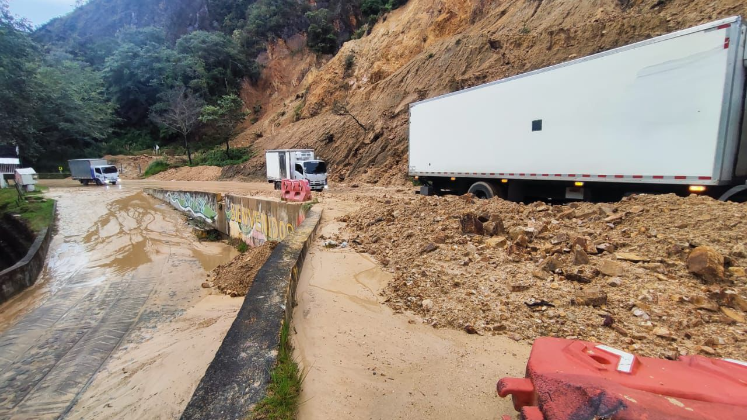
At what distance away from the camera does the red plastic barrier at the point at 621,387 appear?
1.46 metres

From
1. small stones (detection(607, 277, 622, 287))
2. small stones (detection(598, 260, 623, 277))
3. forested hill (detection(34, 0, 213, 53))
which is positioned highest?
forested hill (detection(34, 0, 213, 53))

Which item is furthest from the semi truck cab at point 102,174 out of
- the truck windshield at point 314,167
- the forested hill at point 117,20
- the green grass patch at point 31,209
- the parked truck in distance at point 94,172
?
the forested hill at point 117,20

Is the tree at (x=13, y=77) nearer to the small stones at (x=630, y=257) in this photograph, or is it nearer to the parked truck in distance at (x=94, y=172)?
the parked truck in distance at (x=94, y=172)

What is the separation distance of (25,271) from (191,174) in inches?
1092

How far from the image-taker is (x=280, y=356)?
110 inches

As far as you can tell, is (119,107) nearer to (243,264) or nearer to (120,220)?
(120,220)

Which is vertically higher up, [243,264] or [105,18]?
[105,18]

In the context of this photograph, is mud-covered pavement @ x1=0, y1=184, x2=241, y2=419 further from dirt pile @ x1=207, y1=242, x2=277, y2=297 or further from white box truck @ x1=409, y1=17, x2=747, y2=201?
white box truck @ x1=409, y1=17, x2=747, y2=201

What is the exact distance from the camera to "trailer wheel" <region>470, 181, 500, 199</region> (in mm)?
10508

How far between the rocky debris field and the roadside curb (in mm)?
1391

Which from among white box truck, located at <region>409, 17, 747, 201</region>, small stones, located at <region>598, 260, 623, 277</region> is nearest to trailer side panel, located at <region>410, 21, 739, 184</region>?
white box truck, located at <region>409, 17, 747, 201</region>

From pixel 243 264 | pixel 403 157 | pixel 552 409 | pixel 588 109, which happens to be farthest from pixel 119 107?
pixel 552 409

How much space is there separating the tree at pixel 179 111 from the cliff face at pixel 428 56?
11.9 m

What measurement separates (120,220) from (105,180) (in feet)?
61.8
